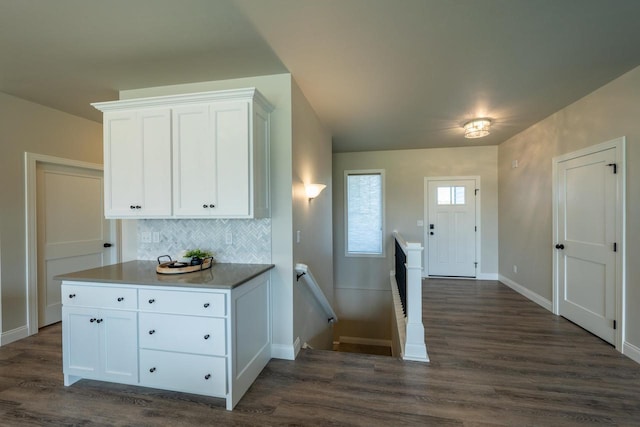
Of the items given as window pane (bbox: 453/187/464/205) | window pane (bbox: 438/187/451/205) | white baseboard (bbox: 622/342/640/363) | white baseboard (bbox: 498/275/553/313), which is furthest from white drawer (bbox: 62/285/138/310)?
window pane (bbox: 453/187/464/205)

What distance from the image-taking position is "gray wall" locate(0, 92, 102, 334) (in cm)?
304

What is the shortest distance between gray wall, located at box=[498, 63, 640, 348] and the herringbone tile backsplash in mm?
3366

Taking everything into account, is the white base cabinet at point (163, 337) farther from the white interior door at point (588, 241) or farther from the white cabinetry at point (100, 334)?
the white interior door at point (588, 241)

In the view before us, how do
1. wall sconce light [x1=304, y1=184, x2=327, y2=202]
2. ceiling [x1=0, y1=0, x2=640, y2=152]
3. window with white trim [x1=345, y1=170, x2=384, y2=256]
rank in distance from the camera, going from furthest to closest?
window with white trim [x1=345, y1=170, x2=384, y2=256] < wall sconce light [x1=304, y1=184, x2=327, y2=202] < ceiling [x1=0, y1=0, x2=640, y2=152]

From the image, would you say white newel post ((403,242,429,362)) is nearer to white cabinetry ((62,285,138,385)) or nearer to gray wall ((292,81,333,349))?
gray wall ((292,81,333,349))

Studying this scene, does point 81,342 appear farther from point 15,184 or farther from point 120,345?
point 15,184

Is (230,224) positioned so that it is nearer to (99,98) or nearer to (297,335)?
(297,335)

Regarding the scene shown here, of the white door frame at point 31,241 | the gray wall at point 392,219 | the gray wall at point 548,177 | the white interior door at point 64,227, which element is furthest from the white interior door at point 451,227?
the white door frame at point 31,241

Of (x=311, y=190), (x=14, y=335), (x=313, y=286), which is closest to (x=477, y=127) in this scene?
(x=311, y=190)

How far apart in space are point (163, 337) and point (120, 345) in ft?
1.26

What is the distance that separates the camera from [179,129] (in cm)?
246

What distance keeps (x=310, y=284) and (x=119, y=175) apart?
207 cm

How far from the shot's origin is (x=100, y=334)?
219 cm

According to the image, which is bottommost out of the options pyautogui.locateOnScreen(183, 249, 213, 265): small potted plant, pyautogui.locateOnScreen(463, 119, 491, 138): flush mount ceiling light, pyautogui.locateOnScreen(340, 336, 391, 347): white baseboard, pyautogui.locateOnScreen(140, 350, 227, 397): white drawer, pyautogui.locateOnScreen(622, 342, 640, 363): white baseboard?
pyautogui.locateOnScreen(340, 336, 391, 347): white baseboard
